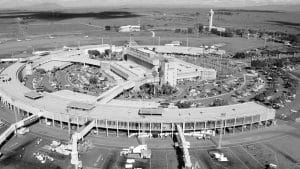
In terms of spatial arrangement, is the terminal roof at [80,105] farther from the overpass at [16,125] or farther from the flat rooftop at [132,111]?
the overpass at [16,125]

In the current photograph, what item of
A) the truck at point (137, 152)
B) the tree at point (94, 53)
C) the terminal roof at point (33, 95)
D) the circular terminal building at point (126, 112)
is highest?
the tree at point (94, 53)

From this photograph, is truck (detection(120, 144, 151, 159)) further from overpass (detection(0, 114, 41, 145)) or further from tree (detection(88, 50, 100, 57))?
tree (detection(88, 50, 100, 57))

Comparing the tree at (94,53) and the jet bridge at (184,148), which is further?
the tree at (94,53)

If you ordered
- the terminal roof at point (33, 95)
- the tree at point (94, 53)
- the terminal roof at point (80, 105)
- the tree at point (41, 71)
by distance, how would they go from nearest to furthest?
the terminal roof at point (80, 105) → the terminal roof at point (33, 95) → the tree at point (41, 71) → the tree at point (94, 53)

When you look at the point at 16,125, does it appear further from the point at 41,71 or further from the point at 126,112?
the point at 41,71

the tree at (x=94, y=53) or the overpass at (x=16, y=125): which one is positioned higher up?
the tree at (x=94, y=53)

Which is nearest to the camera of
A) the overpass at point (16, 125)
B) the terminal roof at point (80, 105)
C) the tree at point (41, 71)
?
the overpass at point (16, 125)

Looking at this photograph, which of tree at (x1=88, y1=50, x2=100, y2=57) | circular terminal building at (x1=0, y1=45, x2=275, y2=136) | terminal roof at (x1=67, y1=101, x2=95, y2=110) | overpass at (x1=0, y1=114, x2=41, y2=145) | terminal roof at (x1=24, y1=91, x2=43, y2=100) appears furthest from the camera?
tree at (x1=88, y1=50, x2=100, y2=57)

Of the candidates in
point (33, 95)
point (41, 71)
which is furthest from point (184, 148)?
point (41, 71)

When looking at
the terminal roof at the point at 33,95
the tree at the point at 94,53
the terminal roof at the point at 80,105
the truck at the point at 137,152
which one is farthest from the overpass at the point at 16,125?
the tree at the point at 94,53

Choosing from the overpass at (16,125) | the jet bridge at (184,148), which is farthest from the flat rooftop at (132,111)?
the jet bridge at (184,148)

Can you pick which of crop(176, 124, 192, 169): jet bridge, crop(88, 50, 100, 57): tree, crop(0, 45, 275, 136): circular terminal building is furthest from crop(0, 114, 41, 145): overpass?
crop(88, 50, 100, 57): tree

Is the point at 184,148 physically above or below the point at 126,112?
below
